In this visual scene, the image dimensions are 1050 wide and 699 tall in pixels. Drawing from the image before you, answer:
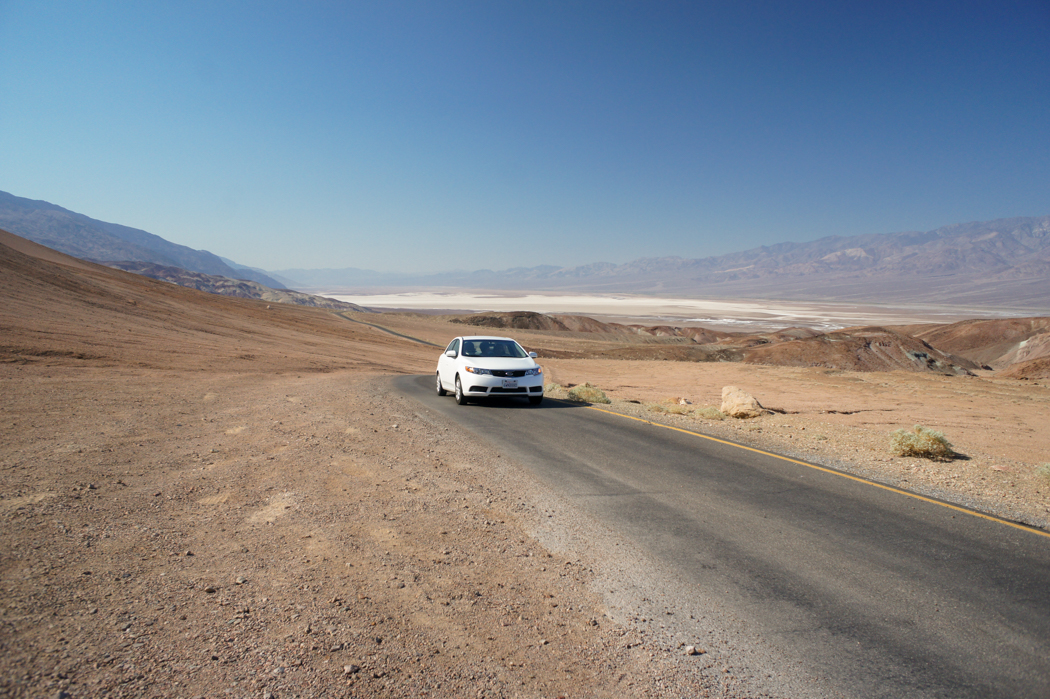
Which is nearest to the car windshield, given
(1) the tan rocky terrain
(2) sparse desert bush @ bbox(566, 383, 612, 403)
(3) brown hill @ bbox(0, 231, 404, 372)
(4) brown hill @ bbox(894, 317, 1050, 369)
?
(2) sparse desert bush @ bbox(566, 383, 612, 403)

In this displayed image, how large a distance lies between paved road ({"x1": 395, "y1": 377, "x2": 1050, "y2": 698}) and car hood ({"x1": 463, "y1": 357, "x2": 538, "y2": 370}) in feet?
15.6

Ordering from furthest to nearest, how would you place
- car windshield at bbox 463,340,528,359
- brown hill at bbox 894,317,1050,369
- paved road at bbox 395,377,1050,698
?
brown hill at bbox 894,317,1050,369
car windshield at bbox 463,340,528,359
paved road at bbox 395,377,1050,698

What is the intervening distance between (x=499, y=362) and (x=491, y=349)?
792 mm

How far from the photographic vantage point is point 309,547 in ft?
16.0

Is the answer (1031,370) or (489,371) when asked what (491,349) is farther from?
(1031,370)

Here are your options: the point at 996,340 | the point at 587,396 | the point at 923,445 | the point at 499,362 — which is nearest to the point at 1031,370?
the point at 996,340

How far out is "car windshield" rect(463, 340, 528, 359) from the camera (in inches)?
566

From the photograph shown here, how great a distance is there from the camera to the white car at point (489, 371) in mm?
13320

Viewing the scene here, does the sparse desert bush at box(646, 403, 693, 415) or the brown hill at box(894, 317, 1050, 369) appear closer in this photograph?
the sparse desert bush at box(646, 403, 693, 415)

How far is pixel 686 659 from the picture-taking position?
3.48m

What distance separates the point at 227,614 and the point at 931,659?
14.6ft

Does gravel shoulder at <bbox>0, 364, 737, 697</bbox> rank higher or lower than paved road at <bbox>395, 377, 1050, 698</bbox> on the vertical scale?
lower

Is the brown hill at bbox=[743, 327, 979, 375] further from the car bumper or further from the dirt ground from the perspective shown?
the car bumper

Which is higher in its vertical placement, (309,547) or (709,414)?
(709,414)
